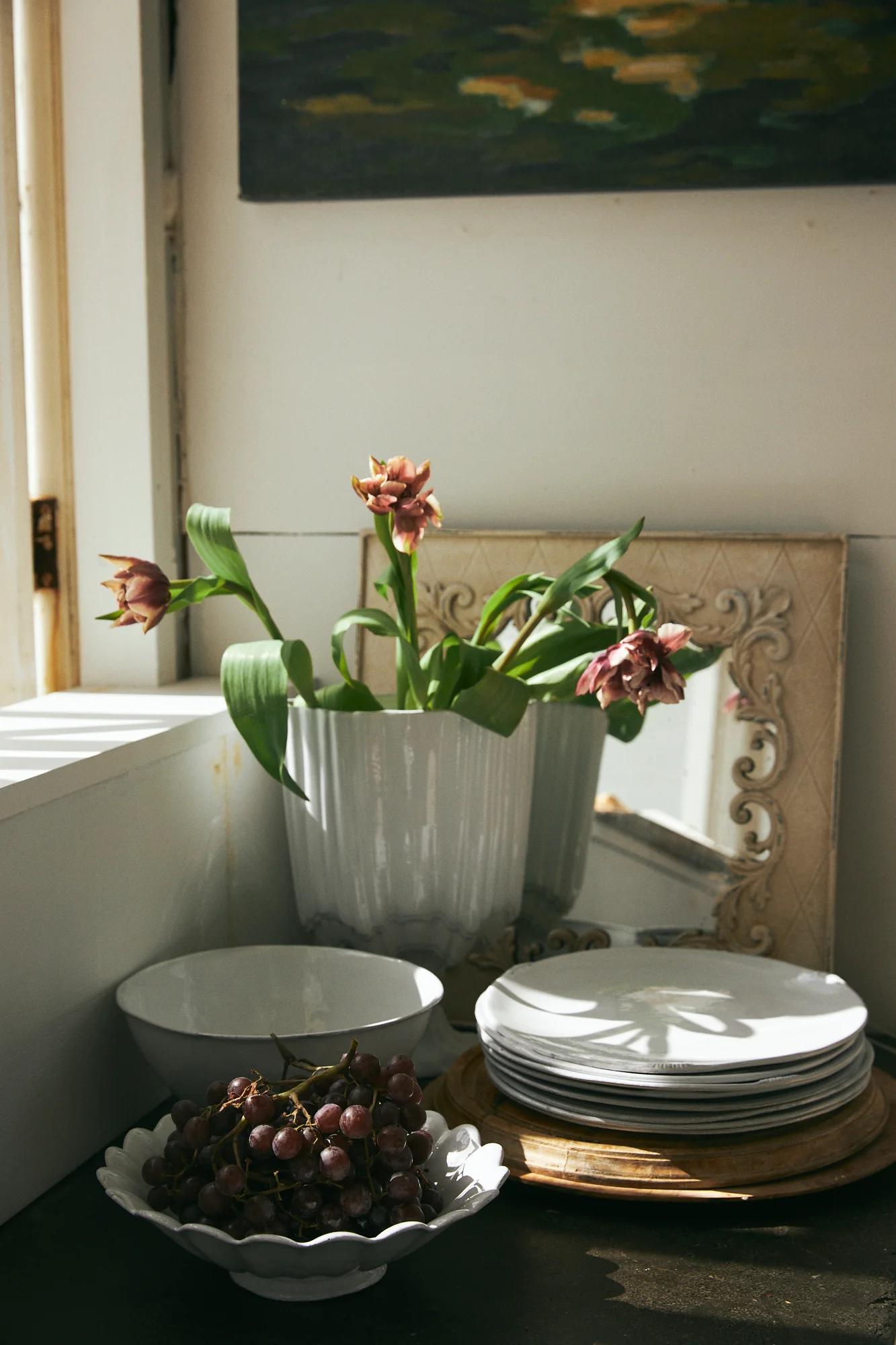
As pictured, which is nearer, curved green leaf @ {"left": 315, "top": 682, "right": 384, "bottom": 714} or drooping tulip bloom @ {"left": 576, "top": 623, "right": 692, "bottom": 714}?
drooping tulip bloom @ {"left": 576, "top": 623, "right": 692, "bottom": 714}

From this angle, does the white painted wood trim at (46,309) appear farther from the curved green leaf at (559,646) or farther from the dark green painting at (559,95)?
the curved green leaf at (559,646)

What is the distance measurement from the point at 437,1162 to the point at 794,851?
527mm

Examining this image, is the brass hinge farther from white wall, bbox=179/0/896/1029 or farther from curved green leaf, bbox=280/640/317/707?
curved green leaf, bbox=280/640/317/707

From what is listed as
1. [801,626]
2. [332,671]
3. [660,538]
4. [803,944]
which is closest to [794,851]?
[803,944]

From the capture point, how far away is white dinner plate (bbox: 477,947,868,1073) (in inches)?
36.7

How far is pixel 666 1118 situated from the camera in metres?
0.92

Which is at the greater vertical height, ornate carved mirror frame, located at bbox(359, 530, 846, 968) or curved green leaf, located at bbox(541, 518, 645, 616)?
curved green leaf, located at bbox(541, 518, 645, 616)

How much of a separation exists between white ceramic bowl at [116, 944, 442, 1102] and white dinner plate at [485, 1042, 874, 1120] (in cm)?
10

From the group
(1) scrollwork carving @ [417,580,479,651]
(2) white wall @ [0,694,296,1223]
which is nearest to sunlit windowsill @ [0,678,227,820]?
(2) white wall @ [0,694,296,1223]

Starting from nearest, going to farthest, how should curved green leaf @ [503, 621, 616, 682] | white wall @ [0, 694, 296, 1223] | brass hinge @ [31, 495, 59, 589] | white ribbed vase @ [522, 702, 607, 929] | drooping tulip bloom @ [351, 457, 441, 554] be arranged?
white wall @ [0, 694, 296, 1223]
drooping tulip bloom @ [351, 457, 441, 554]
curved green leaf @ [503, 621, 616, 682]
white ribbed vase @ [522, 702, 607, 929]
brass hinge @ [31, 495, 59, 589]

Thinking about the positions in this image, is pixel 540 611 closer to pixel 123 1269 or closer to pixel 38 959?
pixel 38 959

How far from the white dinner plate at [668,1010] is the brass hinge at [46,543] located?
2.16ft

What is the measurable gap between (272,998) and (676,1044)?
0.33 metres

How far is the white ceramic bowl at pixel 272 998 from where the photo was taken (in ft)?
3.04
